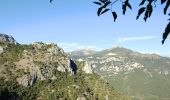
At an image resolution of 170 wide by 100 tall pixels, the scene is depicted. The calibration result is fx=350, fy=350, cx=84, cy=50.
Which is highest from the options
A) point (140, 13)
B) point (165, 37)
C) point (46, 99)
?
point (140, 13)

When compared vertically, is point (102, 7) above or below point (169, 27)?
above

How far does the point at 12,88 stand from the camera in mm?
190125

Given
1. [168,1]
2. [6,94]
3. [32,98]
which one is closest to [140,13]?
[168,1]

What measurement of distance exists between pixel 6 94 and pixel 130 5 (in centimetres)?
16750

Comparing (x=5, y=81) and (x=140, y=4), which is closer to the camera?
(x=140, y=4)

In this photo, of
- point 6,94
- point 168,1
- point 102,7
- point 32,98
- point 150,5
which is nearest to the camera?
point 168,1

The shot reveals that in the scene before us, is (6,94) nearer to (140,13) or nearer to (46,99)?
(46,99)

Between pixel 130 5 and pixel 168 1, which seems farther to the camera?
pixel 130 5

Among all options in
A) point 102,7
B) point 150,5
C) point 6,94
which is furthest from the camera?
point 6,94

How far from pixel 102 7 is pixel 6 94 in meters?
167

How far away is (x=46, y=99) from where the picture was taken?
194125 mm

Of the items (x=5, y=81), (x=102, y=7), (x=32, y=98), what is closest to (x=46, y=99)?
(x=32, y=98)

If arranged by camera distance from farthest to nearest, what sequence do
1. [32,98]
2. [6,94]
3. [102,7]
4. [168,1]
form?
[32,98] < [6,94] < [102,7] < [168,1]

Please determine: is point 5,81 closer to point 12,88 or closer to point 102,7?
point 12,88
